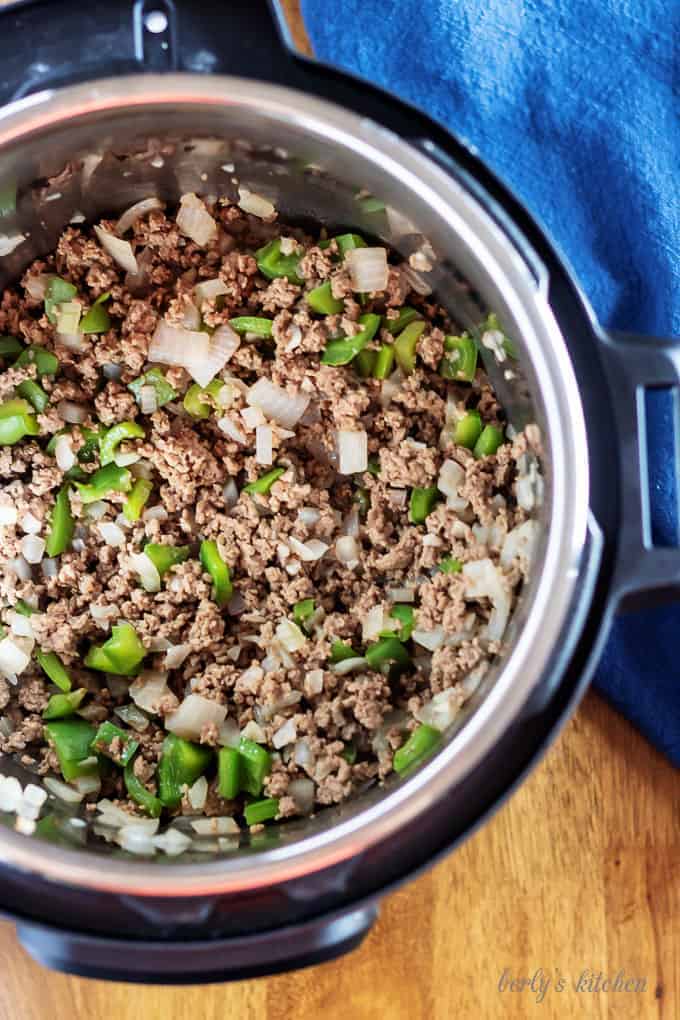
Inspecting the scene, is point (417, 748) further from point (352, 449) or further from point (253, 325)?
point (253, 325)

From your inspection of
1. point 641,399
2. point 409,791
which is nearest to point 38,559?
point 409,791

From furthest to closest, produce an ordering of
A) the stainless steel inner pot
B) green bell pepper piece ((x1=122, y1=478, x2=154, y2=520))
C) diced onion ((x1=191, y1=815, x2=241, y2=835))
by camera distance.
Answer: green bell pepper piece ((x1=122, y1=478, x2=154, y2=520)) → diced onion ((x1=191, y1=815, x2=241, y2=835)) → the stainless steel inner pot

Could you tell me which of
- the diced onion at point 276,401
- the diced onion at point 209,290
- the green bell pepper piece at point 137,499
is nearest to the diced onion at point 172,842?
the green bell pepper piece at point 137,499

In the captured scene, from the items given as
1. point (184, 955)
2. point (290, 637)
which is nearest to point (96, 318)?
point (290, 637)

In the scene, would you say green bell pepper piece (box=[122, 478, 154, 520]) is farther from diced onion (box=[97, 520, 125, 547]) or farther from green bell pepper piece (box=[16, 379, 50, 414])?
green bell pepper piece (box=[16, 379, 50, 414])

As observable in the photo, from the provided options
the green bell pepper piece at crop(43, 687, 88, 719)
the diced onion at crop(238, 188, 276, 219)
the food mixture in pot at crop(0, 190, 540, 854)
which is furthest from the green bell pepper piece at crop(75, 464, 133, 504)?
the diced onion at crop(238, 188, 276, 219)

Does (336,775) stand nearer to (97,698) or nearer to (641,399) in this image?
(97,698)
